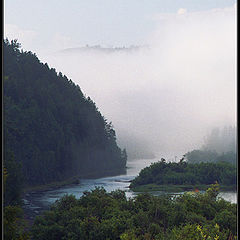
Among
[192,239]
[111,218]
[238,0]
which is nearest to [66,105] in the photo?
[111,218]

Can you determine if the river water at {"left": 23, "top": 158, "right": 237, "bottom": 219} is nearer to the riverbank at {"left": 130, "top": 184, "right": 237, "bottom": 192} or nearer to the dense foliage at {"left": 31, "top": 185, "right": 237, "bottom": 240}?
the riverbank at {"left": 130, "top": 184, "right": 237, "bottom": 192}

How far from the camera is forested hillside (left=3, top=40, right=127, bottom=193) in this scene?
14680mm

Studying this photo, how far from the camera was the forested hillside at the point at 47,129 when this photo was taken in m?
14.7

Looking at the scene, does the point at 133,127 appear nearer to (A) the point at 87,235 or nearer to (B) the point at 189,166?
(A) the point at 87,235

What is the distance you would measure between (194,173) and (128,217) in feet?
20.6

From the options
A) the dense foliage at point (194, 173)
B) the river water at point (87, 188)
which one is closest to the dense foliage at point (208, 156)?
the dense foliage at point (194, 173)

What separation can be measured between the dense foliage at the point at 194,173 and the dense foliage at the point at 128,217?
13.0 feet

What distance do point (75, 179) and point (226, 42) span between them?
Answer: 7215 mm

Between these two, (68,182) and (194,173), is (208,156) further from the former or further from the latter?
(68,182)

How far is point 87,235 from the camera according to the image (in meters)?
9.61

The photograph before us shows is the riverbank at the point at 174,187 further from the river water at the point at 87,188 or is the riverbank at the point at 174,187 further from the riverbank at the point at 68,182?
the riverbank at the point at 68,182

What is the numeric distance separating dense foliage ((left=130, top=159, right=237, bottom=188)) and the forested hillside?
257 centimetres

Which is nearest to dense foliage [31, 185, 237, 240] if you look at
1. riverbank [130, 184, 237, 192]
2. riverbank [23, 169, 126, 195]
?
riverbank [23, 169, 126, 195]

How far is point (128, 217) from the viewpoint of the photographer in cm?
1015
